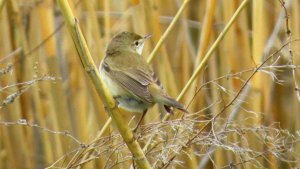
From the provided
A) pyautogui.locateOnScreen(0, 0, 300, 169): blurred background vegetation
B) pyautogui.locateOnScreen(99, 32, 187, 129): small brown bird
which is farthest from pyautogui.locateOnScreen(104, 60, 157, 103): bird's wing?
pyautogui.locateOnScreen(0, 0, 300, 169): blurred background vegetation

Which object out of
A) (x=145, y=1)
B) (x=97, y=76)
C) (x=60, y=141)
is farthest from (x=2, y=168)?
(x=97, y=76)

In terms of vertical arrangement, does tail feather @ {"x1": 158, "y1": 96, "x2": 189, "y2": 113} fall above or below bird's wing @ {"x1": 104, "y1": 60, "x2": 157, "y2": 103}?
below

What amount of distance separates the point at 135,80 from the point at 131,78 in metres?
0.02

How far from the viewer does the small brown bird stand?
180cm

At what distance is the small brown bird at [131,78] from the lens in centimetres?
180

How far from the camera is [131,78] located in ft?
6.25

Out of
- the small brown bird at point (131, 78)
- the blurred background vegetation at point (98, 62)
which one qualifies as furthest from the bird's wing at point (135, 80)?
the blurred background vegetation at point (98, 62)

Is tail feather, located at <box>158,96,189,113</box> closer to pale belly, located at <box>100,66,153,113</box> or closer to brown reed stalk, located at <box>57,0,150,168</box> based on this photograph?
pale belly, located at <box>100,66,153,113</box>

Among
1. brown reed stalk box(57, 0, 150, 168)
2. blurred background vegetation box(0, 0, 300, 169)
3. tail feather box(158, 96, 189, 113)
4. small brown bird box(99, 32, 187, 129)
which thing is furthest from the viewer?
blurred background vegetation box(0, 0, 300, 169)

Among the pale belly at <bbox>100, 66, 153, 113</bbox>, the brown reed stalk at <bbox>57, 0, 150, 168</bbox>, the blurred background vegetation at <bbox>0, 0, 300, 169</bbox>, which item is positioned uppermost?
the blurred background vegetation at <bbox>0, 0, 300, 169</bbox>

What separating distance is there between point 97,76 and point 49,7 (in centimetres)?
126

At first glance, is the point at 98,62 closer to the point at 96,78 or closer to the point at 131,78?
the point at 131,78

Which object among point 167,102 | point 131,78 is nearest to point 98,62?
point 131,78

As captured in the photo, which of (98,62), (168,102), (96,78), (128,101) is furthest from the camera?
(98,62)
